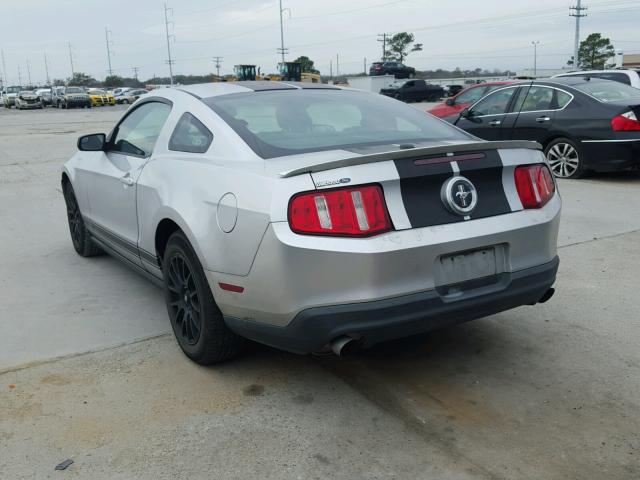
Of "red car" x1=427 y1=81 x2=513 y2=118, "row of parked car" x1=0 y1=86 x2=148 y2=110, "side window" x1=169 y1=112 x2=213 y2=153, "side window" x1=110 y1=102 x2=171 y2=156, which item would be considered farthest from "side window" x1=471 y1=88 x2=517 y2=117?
"row of parked car" x1=0 y1=86 x2=148 y2=110

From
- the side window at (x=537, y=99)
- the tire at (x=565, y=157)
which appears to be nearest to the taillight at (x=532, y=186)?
the tire at (x=565, y=157)

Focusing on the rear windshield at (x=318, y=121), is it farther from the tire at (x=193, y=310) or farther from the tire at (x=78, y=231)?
the tire at (x=78, y=231)

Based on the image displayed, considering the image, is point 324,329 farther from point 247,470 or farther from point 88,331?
point 88,331

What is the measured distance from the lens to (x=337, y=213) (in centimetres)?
283

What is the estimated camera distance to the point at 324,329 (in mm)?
2877

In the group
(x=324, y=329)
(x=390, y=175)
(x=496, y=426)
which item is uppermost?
(x=390, y=175)

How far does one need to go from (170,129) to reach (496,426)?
2520 mm

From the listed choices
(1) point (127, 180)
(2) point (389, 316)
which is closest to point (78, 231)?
(1) point (127, 180)

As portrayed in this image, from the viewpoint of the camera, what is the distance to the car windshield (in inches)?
369

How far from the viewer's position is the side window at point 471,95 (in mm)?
13586

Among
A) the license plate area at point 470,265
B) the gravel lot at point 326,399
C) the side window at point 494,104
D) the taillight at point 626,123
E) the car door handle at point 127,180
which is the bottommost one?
the gravel lot at point 326,399

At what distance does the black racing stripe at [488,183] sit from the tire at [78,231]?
365 cm

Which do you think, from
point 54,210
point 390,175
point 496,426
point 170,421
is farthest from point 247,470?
point 54,210

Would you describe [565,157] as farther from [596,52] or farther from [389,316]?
[596,52]
